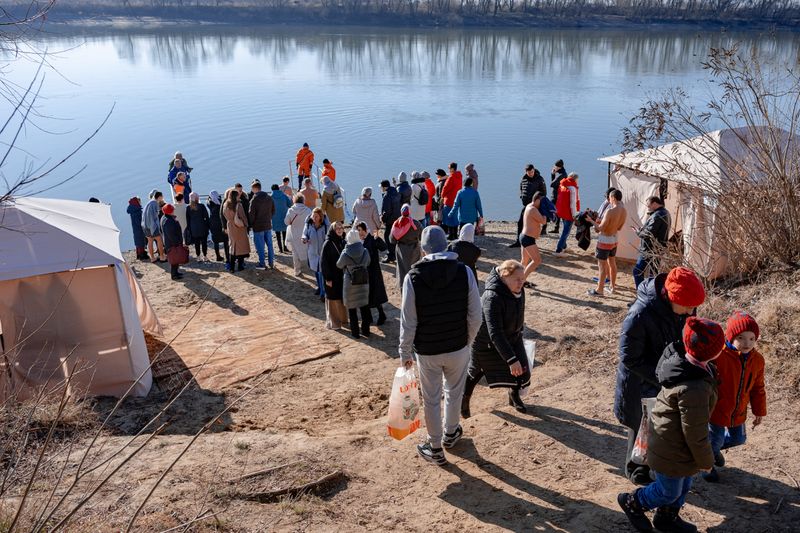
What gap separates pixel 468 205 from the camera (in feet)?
37.5

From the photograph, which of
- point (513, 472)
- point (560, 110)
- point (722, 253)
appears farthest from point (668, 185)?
point (560, 110)

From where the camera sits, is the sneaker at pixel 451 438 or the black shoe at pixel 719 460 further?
the sneaker at pixel 451 438

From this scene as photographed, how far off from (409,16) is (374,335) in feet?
177

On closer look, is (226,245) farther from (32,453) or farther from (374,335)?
(32,453)

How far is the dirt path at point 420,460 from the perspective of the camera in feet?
14.2

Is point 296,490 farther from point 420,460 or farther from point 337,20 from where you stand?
point 337,20

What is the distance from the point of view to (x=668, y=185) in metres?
10.0

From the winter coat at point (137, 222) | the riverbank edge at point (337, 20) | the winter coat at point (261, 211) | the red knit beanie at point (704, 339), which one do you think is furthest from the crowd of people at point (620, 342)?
the riverbank edge at point (337, 20)

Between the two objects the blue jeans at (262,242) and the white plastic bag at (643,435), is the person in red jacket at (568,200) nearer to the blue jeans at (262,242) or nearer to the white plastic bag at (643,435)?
the blue jeans at (262,242)

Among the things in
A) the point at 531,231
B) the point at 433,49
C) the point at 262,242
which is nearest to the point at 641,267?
the point at 531,231

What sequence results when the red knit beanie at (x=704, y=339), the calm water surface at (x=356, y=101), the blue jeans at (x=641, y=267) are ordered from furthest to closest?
the calm water surface at (x=356, y=101) < the blue jeans at (x=641, y=267) < the red knit beanie at (x=704, y=339)

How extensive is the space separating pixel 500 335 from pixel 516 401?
103 cm

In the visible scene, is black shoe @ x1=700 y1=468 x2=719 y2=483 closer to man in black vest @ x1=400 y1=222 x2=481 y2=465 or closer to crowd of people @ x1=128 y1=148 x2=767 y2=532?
Answer: crowd of people @ x1=128 y1=148 x2=767 y2=532

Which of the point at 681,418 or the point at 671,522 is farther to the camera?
the point at 671,522
